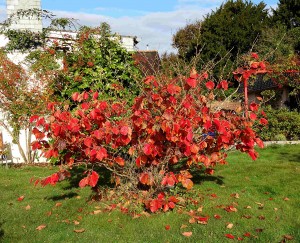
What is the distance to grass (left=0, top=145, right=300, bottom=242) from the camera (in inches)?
187

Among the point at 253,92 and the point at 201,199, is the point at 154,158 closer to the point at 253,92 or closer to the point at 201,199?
the point at 201,199

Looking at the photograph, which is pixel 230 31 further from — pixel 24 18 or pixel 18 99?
pixel 18 99

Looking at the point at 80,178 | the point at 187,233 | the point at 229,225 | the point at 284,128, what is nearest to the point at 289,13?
the point at 284,128

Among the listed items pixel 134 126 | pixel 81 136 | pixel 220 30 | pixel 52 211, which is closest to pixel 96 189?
pixel 52 211

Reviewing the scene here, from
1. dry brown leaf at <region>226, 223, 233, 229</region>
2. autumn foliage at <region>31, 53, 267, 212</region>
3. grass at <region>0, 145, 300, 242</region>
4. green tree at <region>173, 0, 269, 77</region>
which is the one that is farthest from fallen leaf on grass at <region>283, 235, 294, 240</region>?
green tree at <region>173, 0, 269, 77</region>

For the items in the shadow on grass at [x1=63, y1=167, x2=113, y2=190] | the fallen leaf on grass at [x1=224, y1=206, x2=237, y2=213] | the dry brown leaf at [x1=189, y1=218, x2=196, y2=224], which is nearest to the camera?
the dry brown leaf at [x1=189, y1=218, x2=196, y2=224]

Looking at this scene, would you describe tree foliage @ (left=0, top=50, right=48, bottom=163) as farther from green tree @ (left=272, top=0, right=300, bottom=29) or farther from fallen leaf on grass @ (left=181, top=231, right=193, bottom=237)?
green tree @ (left=272, top=0, right=300, bottom=29)

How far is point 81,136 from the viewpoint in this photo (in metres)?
5.39

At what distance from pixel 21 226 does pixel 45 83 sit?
6275 mm

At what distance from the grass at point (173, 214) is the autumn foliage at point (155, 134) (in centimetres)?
48

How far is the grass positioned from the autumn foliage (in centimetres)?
48

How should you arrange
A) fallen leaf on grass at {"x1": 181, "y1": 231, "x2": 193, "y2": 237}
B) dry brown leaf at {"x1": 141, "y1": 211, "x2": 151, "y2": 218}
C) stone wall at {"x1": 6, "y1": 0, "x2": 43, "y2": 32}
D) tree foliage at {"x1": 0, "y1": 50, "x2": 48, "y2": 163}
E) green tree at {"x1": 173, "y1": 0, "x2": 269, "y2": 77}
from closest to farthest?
fallen leaf on grass at {"x1": 181, "y1": 231, "x2": 193, "y2": 237} < dry brown leaf at {"x1": 141, "y1": 211, "x2": 151, "y2": 218} < tree foliage at {"x1": 0, "y1": 50, "x2": 48, "y2": 163} < stone wall at {"x1": 6, "y1": 0, "x2": 43, "y2": 32} < green tree at {"x1": 173, "y1": 0, "x2": 269, "y2": 77}

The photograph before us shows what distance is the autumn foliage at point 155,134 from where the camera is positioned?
4.88 metres

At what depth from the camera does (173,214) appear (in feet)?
17.8
